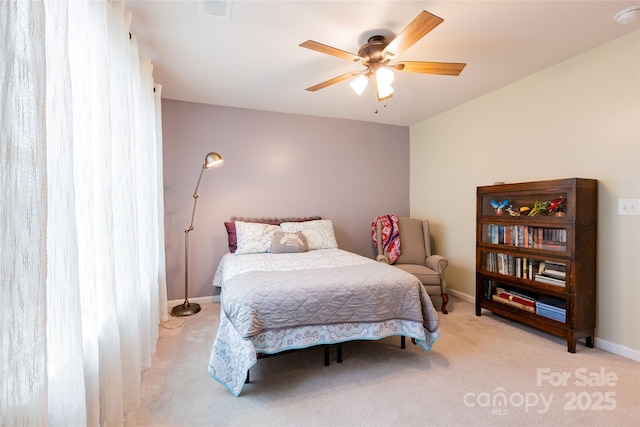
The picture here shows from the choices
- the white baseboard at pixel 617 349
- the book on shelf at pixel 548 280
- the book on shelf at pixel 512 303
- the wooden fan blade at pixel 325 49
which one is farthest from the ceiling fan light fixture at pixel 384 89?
the white baseboard at pixel 617 349

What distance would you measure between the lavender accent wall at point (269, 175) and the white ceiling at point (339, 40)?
511 millimetres

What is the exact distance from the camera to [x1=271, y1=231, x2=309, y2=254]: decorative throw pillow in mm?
3234

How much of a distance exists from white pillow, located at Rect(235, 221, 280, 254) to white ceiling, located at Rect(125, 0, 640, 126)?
152 cm

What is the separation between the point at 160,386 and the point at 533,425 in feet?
7.25

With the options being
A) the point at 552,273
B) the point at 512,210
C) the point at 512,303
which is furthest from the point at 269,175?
the point at 552,273

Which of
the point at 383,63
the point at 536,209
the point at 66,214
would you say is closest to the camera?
the point at 66,214

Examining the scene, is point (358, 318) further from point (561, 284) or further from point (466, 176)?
point (466, 176)

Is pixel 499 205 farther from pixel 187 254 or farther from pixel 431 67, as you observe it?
pixel 187 254

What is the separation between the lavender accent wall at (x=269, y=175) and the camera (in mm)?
3523

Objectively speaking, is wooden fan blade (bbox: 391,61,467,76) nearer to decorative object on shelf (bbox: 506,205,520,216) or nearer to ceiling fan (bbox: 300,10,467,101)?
ceiling fan (bbox: 300,10,467,101)

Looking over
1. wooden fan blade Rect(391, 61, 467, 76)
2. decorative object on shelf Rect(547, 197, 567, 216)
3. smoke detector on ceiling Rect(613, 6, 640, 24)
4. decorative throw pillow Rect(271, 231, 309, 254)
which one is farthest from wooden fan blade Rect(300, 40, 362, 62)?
decorative object on shelf Rect(547, 197, 567, 216)

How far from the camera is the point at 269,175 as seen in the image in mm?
3889

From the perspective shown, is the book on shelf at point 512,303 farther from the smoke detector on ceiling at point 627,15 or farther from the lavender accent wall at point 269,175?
the smoke detector on ceiling at point 627,15

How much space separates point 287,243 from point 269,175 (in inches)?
43.3
